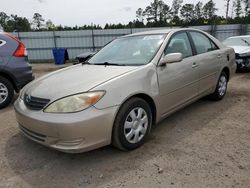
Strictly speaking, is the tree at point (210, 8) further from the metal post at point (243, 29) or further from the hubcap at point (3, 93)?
the hubcap at point (3, 93)

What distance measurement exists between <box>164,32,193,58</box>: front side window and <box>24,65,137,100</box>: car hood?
811 mm

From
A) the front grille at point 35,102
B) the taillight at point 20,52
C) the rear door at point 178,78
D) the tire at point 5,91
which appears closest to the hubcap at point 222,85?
the rear door at point 178,78

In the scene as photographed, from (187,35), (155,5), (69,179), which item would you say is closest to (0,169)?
(69,179)

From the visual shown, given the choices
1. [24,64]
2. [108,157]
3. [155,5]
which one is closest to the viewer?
[108,157]

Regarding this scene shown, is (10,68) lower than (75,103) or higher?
higher

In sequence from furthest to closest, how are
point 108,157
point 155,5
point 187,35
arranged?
point 155,5 → point 187,35 → point 108,157

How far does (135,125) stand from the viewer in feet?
9.25

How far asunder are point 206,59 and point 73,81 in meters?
2.45

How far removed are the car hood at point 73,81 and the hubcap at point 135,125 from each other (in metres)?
0.53

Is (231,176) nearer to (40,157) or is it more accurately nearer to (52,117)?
→ (52,117)

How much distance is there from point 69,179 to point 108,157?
556mm

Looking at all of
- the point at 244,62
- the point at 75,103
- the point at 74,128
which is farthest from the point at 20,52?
the point at 244,62

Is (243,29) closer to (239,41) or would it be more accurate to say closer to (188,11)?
(239,41)

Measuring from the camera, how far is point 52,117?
7.80 ft
